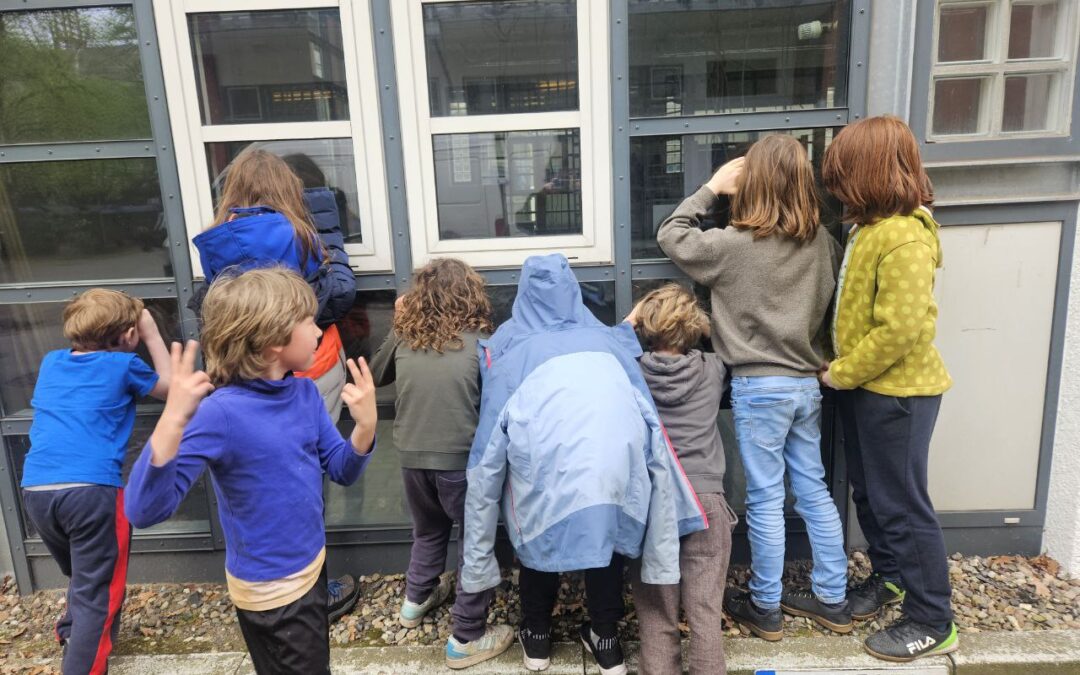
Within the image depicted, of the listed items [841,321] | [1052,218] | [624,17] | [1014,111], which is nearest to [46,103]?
[624,17]

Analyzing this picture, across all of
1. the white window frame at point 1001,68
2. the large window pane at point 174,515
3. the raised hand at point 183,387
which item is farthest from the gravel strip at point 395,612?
the white window frame at point 1001,68

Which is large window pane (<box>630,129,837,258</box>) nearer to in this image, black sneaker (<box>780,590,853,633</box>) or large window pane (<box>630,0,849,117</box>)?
large window pane (<box>630,0,849,117</box>)

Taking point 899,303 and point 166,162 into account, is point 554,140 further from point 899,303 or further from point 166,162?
point 166,162

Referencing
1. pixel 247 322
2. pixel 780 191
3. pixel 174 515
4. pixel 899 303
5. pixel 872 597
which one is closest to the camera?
pixel 247 322

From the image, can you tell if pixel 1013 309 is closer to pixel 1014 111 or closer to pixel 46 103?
pixel 1014 111

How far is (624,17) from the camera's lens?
288 cm

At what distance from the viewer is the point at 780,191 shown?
2672 millimetres

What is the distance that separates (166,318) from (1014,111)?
12.4 feet

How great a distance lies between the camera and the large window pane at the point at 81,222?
10.1 ft

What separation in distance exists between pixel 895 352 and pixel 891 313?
0.14 meters

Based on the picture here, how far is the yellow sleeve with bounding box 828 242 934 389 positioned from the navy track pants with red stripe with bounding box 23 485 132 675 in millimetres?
2840

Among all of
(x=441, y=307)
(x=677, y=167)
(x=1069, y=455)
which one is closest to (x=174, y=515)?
(x=441, y=307)

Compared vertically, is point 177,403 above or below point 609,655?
above

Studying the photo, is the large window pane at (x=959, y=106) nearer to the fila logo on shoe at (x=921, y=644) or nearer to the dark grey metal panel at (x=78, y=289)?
the fila logo on shoe at (x=921, y=644)
